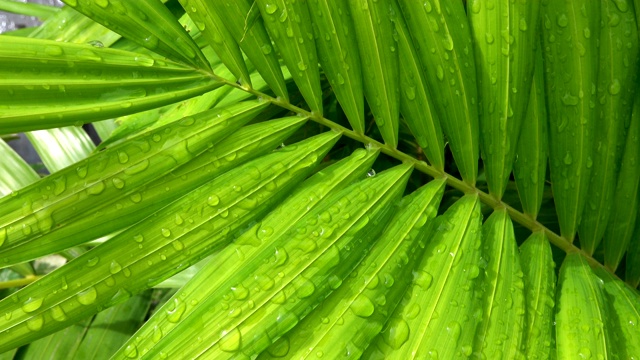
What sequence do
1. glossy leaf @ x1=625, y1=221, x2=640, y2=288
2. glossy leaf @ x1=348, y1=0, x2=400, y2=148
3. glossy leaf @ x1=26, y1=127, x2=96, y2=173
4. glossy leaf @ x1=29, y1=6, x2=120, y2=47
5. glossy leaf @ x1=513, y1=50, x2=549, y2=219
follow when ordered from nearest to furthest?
glossy leaf @ x1=348, y1=0, x2=400, y2=148, glossy leaf @ x1=513, y1=50, x2=549, y2=219, glossy leaf @ x1=625, y1=221, x2=640, y2=288, glossy leaf @ x1=29, y1=6, x2=120, y2=47, glossy leaf @ x1=26, y1=127, x2=96, y2=173

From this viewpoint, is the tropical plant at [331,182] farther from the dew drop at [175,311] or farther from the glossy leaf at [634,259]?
the glossy leaf at [634,259]

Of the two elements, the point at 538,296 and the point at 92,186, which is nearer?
the point at 92,186

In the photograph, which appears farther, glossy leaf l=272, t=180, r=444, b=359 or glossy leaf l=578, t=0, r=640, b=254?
glossy leaf l=578, t=0, r=640, b=254

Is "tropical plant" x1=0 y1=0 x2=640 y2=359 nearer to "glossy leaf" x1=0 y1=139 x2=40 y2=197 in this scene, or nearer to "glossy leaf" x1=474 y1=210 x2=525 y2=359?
"glossy leaf" x1=474 y1=210 x2=525 y2=359

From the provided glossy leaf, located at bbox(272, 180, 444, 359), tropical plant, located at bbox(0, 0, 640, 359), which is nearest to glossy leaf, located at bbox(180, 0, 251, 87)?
tropical plant, located at bbox(0, 0, 640, 359)

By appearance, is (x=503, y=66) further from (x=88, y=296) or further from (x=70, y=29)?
(x=70, y=29)

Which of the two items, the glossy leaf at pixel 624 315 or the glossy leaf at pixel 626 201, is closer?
the glossy leaf at pixel 624 315

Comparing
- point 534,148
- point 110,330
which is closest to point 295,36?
point 534,148

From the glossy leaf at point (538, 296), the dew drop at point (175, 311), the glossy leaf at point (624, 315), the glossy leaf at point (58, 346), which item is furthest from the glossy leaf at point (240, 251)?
the glossy leaf at point (58, 346)
